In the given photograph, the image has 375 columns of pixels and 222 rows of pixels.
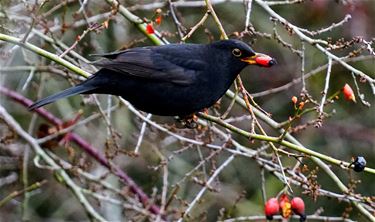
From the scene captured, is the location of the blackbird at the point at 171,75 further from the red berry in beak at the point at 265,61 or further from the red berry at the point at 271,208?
the red berry at the point at 271,208

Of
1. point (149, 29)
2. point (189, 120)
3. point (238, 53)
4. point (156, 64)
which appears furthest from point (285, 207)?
point (149, 29)

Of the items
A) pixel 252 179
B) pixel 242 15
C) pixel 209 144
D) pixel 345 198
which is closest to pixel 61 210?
pixel 252 179

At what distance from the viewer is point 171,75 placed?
4051mm

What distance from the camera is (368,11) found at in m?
7.09

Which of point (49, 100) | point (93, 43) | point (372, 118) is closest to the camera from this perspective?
point (49, 100)

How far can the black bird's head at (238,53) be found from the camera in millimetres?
3947

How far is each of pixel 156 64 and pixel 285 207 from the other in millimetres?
988

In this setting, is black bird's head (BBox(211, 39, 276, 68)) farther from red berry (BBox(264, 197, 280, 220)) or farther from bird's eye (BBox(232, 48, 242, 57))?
red berry (BBox(264, 197, 280, 220))

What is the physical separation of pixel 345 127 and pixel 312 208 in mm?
927

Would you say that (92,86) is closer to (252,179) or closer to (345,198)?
(345,198)

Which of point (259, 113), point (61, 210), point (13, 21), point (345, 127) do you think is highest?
point (13, 21)

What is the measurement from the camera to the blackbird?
12.9ft

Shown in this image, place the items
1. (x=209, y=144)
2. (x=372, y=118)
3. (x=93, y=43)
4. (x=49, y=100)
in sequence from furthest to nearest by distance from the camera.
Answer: (x=372, y=118)
(x=93, y=43)
(x=209, y=144)
(x=49, y=100)

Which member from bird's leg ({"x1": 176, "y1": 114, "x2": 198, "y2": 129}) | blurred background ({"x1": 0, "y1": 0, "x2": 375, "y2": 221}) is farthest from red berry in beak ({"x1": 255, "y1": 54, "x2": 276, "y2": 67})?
blurred background ({"x1": 0, "y1": 0, "x2": 375, "y2": 221})
